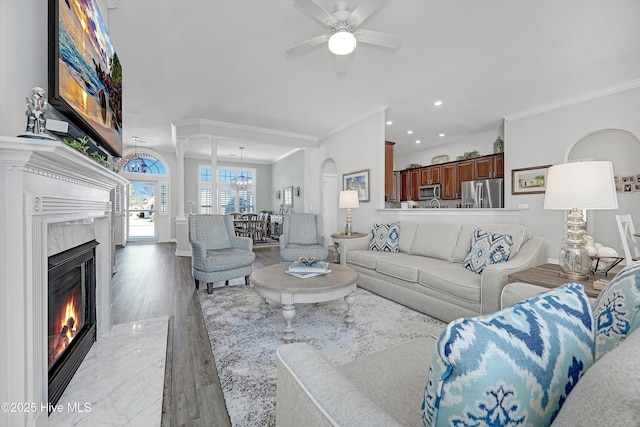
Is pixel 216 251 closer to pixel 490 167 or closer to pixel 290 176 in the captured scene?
pixel 290 176

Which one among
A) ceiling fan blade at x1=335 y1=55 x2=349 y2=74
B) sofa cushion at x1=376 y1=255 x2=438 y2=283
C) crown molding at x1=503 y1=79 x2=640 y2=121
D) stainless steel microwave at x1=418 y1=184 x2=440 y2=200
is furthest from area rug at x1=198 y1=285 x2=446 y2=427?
stainless steel microwave at x1=418 y1=184 x2=440 y2=200

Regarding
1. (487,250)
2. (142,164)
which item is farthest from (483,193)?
(142,164)

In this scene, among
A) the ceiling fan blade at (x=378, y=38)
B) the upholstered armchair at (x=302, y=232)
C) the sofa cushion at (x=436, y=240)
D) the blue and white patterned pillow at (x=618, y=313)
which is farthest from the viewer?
the upholstered armchair at (x=302, y=232)

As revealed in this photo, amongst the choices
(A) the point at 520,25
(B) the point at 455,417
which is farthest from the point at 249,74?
(B) the point at 455,417

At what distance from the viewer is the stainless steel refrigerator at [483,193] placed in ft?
18.8

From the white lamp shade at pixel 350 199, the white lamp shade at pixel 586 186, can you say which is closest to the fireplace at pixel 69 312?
the white lamp shade at pixel 586 186

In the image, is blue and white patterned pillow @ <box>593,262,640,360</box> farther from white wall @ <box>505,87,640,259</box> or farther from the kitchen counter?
white wall @ <box>505,87,640,259</box>

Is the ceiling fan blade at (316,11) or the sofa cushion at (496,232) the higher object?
the ceiling fan blade at (316,11)

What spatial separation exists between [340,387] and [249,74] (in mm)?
3914

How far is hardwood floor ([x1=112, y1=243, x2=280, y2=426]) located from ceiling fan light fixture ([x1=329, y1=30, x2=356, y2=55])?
2.70 meters

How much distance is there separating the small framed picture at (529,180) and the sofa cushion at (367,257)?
301cm

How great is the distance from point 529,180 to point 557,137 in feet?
2.51

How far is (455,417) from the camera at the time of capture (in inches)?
20.6

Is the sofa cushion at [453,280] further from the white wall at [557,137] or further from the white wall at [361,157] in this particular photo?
the white wall at [557,137]
